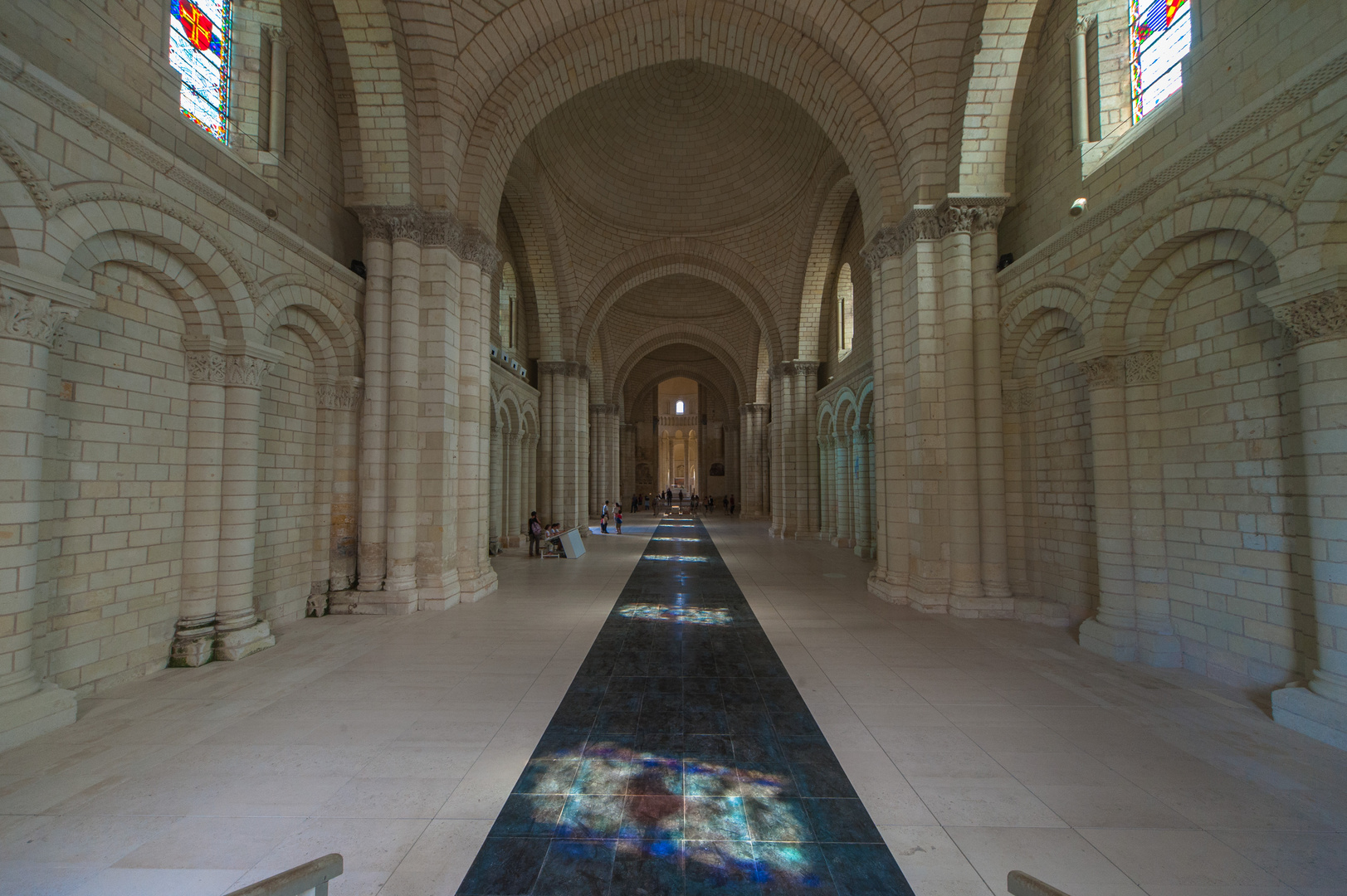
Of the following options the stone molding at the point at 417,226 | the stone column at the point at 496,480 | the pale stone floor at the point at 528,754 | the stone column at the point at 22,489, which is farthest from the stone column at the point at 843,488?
the stone column at the point at 22,489

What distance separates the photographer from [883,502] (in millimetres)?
9930

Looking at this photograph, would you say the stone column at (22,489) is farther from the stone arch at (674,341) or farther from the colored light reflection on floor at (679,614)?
the stone arch at (674,341)

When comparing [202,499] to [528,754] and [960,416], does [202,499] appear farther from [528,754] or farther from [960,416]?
[960,416]

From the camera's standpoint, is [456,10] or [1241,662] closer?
[1241,662]

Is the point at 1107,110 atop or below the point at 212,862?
atop

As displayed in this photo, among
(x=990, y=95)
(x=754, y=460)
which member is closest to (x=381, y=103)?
(x=990, y=95)

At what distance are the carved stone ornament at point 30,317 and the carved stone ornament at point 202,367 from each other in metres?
1.69

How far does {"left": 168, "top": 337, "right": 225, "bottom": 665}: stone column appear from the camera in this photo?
6398 millimetres

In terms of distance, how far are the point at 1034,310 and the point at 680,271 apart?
15301mm

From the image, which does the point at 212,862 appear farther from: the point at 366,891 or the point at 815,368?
the point at 815,368

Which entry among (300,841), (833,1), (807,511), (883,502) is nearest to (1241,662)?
(883,502)

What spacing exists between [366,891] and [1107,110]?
434 inches

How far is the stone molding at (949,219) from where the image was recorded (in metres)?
8.74

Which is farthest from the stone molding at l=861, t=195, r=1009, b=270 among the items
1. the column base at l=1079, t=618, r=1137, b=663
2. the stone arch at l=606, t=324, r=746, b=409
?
the stone arch at l=606, t=324, r=746, b=409
